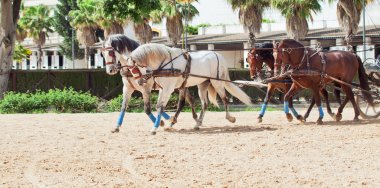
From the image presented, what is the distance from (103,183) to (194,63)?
7.52 meters

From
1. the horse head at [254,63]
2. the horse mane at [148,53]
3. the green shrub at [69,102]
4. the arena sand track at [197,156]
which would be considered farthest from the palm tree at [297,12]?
the horse mane at [148,53]

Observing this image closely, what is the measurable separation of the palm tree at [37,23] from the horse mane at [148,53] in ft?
187

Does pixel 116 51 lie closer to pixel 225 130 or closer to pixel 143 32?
pixel 225 130

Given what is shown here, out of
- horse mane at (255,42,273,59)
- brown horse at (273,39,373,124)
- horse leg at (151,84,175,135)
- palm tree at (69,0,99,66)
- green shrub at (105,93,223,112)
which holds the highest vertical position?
palm tree at (69,0,99,66)

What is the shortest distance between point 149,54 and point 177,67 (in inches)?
29.8

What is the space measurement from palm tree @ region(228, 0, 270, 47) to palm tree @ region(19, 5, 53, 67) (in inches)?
1246

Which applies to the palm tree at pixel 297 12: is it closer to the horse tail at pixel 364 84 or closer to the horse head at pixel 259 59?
the horse tail at pixel 364 84

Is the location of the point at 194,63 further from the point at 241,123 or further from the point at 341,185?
the point at 341,185

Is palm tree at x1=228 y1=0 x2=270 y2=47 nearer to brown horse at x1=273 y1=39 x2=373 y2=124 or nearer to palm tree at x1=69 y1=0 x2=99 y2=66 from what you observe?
palm tree at x1=69 y1=0 x2=99 y2=66

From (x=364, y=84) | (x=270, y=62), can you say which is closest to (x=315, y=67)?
(x=270, y=62)

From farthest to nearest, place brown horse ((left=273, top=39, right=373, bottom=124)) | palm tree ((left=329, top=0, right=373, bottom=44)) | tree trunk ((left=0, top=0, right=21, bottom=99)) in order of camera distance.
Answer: palm tree ((left=329, top=0, right=373, bottom=44)) < tree trunk ((left=0, top=0, right=21, bottom=99)) < brown horse ((left=273, top=39, right=373, bottom=124))

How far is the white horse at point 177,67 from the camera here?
16.0 m

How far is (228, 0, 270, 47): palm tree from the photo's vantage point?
147 feet

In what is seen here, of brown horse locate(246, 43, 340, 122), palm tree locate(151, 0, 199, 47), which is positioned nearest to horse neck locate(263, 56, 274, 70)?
brown horse locate(246, 43, 340, 122)
